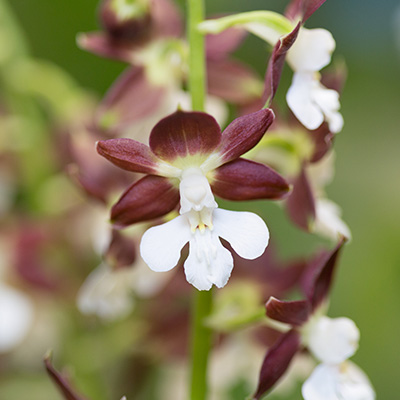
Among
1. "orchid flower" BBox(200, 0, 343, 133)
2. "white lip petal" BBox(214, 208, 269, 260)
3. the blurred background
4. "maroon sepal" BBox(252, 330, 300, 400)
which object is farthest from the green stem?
the blurred background

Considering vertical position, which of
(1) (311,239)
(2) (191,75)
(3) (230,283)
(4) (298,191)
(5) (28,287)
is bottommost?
(1) (311,239)

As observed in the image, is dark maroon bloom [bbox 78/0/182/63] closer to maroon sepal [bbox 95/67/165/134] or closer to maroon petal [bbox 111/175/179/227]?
maroon sepal [bbox 95/67/165/134]

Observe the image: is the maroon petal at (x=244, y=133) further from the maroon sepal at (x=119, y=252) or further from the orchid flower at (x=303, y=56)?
the maroon sepal at (x=119, y=252)

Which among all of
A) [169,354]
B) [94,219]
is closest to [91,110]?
[94,219]

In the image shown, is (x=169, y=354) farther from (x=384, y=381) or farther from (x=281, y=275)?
(x=384, y=381)

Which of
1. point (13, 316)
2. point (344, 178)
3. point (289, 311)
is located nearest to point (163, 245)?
point (289, 311)

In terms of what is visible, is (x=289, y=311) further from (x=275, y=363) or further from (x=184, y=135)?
(x=184, y=135)
